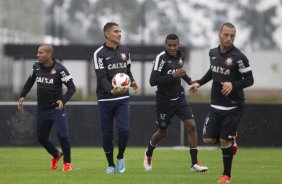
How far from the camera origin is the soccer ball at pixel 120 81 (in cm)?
1453

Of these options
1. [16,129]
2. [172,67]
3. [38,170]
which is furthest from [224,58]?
[16,129]

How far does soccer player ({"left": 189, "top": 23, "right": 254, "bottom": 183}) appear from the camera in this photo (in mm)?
13531

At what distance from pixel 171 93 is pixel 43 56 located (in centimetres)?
220

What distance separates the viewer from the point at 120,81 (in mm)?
14555

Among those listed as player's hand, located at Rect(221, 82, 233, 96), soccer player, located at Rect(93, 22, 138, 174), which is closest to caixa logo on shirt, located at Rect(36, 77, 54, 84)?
soccer player, located at Rect(93, 22, 138, 174)

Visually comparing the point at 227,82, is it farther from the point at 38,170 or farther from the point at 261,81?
the point at 261,81

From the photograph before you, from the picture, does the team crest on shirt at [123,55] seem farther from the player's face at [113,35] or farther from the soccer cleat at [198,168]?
the soccer cleat at [198,168]

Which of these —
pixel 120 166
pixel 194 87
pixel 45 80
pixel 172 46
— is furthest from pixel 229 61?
pixel 45 80

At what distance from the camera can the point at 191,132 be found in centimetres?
1564

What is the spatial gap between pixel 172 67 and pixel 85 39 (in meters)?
70.9

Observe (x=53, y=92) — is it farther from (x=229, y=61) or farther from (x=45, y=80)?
(x=229, y=61)

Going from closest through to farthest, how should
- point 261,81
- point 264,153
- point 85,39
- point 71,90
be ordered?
point 71,90 < point 264,153 < point 261,81 < point 85,39

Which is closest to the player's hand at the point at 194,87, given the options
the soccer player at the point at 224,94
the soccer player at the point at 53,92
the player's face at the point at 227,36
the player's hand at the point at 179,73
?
the soccer player at the point at 224,94

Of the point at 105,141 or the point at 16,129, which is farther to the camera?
the point at 16,129
